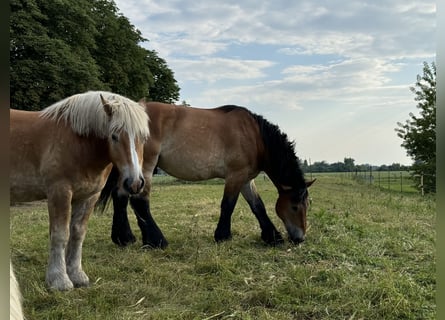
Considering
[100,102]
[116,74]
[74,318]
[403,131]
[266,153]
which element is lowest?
[74,318]

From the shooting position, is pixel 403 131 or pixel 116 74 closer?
pixel 116 74

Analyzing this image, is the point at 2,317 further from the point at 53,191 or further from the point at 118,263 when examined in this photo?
the point at 118,263

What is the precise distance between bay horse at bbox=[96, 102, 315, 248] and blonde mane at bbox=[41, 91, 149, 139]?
169 cm

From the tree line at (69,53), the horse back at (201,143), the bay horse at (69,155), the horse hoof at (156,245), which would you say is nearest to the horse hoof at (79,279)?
the bay horse at (69,155)

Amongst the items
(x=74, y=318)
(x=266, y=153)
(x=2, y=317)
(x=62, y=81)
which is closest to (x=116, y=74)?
(x=62, y=81)

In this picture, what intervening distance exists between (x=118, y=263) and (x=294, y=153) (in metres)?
2.72

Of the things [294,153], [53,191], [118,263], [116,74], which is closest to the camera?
[53,191]

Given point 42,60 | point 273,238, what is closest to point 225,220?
point 273,238

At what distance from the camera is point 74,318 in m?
2.63

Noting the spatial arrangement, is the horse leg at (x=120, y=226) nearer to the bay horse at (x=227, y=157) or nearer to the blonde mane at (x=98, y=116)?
the bay horse at (x=227, y=157)

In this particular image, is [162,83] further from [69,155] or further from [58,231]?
[58,231]

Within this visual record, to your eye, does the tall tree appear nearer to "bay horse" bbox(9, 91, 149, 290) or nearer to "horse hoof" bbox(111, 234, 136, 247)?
"horse hoof" bbox(111, 234, 136, 247)

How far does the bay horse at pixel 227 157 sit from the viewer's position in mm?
5125

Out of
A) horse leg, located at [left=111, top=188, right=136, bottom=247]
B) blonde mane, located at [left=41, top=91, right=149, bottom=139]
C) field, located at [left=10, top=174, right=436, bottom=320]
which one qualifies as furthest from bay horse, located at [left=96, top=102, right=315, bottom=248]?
blonde mane, located at [left=41, top=91, right=149, bottom=139]
